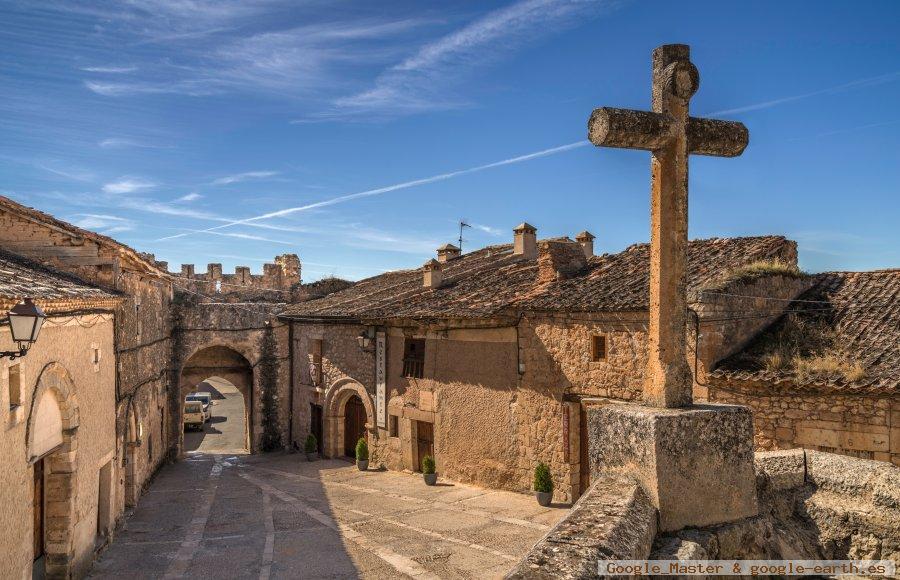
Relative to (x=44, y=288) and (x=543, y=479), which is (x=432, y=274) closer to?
(x=543, y=479)

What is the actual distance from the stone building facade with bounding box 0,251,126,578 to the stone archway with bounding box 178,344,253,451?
10.4 metres

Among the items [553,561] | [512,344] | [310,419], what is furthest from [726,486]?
[310,419]

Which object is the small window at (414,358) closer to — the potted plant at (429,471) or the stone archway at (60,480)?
the potted plant at (429,471)

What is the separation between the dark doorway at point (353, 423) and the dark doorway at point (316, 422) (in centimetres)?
146

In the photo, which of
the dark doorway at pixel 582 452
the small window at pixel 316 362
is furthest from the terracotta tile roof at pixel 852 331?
the small window at pixel 316 362

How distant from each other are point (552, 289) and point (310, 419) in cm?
1125

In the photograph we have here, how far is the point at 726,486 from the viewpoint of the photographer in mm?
3705

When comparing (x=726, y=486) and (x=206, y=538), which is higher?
(x=726, y=486)

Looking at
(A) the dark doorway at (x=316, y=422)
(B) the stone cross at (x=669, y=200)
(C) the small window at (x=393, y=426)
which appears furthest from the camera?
(A) the dark doorway at (x=316, y=422)

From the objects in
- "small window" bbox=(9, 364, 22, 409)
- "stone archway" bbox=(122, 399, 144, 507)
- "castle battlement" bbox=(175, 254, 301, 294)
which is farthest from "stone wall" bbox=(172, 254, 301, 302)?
"small window" bbox=(9, 364, 22, 409)

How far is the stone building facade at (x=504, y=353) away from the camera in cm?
1309

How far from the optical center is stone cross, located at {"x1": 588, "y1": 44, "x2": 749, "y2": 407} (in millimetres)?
3922

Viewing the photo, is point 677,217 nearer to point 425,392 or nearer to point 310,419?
point 425,392

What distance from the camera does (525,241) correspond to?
20453 millimetres
